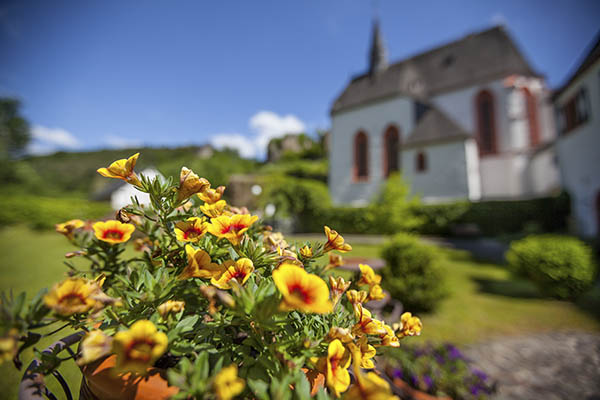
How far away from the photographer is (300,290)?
1.81ft

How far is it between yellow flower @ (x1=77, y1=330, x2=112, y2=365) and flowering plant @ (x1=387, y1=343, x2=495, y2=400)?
3.06 m

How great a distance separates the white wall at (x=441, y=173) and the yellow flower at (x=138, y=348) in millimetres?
17337

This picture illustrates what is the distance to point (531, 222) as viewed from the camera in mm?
12180

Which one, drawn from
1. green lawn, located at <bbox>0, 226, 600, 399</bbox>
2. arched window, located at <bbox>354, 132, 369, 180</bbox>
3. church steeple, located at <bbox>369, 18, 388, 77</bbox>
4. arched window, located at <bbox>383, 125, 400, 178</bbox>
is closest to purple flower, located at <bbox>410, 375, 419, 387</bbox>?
green lawn, located at <bbox>0, 226, 600, 399</bbox>

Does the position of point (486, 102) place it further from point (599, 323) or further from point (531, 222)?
point (599, 323)

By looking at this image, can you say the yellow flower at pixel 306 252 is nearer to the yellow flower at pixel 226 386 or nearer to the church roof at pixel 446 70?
the yellow flower at pixel 226 386

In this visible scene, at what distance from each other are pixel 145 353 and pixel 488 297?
7.12m

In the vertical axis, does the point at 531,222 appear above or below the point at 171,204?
below

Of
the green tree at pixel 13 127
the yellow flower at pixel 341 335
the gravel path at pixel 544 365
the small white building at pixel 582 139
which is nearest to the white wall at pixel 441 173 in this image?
the small white building at pixel 582 139

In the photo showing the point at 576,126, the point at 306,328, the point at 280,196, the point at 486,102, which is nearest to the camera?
the point at 306,328

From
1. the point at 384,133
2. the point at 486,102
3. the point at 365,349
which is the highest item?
the point at 486,102

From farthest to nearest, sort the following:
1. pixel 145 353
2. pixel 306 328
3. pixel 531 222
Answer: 1. pixel 531 222
2. pixel 306 328
3. pixel 145 353

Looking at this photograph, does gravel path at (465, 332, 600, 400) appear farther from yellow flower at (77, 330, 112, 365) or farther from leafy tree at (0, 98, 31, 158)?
leafy tree at (0, 98, 31, 158)

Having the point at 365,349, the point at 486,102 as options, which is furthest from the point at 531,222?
the point at 365,349
